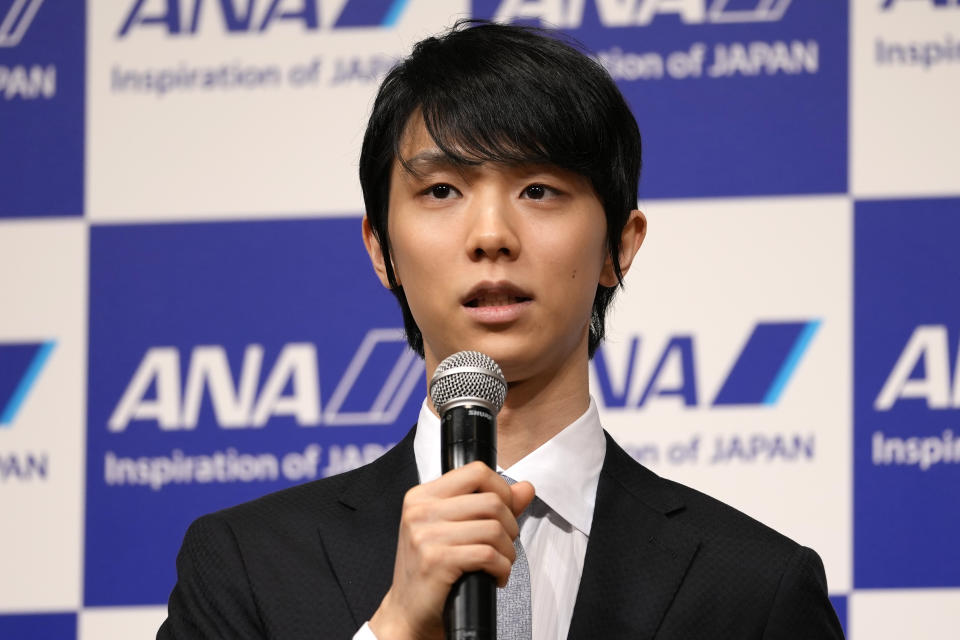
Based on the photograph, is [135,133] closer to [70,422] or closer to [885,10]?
[70,422]

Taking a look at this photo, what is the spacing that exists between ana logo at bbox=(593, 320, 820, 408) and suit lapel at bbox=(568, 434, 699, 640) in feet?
3.26

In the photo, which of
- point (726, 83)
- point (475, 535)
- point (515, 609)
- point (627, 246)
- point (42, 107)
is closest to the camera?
point (475, 535)

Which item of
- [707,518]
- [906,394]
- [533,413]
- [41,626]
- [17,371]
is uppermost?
[17,371]

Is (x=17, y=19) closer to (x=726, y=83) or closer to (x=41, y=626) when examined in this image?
(x=41, y=626)

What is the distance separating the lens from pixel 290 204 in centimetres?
304

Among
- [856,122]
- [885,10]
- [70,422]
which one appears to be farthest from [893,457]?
[70,422]

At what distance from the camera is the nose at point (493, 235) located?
168cm

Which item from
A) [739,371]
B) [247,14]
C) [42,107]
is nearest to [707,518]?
[739,371]

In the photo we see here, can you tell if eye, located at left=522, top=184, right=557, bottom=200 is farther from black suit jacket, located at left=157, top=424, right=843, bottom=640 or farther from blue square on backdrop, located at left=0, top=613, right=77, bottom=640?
blue square on backdrop, located at left=0, top=613, right=77, bottom=640

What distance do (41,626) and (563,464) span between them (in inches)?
66.4

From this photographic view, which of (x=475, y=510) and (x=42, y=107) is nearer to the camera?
(x=475, y=510)

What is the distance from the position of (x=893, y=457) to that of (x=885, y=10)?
3.20 feet

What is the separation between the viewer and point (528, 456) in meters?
1.80

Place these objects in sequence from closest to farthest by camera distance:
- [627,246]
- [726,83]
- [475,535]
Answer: [475,535], [627,246], [726,83]
